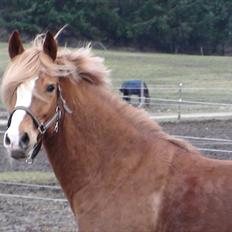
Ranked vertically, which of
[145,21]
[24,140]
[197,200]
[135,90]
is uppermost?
[24,140]

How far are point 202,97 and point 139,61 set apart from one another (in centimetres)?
1451

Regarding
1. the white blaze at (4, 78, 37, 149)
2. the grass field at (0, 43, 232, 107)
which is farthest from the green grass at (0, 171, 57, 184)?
the grass field at (0, 43, 232, 107)

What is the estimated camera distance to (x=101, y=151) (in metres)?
4.57

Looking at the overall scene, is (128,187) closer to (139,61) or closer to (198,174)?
(198,174)

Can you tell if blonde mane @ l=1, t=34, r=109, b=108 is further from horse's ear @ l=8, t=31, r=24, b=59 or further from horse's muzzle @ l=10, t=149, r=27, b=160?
horse's muzzle @ l=10, t=149, r=27, b=160

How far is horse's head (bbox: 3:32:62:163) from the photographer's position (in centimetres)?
423

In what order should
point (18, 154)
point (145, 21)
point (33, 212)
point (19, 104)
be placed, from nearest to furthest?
point (18, 154) → point (19, 104) → point (33, 212) → point (145, 21)

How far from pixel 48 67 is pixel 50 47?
143 mm

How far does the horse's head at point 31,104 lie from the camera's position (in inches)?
167

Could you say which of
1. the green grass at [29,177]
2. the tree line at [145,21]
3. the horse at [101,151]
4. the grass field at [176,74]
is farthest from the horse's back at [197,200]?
the tree line at [145,21]

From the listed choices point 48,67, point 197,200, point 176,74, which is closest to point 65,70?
Result: point 48,67

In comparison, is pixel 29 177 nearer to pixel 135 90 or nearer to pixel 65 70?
pixel 65 70

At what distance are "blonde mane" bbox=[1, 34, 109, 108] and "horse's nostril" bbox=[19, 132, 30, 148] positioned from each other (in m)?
0.27

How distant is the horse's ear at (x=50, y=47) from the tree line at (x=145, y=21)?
4389cm
